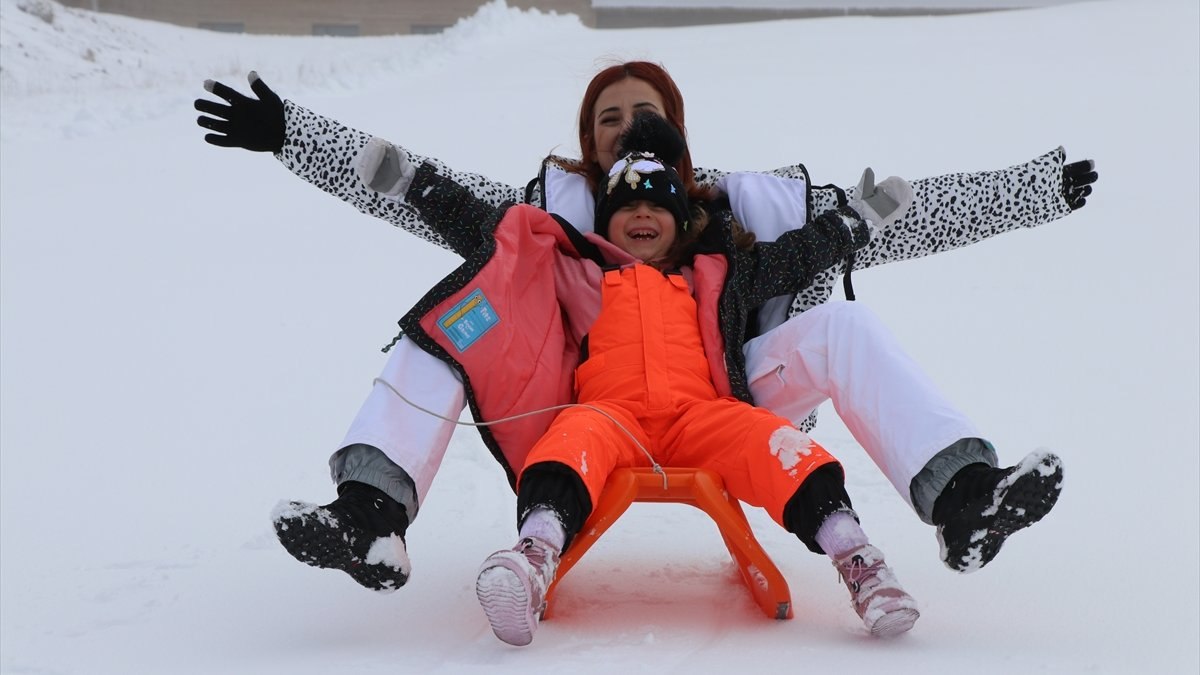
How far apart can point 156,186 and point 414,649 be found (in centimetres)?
461

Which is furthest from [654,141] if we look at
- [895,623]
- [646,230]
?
[895,623]

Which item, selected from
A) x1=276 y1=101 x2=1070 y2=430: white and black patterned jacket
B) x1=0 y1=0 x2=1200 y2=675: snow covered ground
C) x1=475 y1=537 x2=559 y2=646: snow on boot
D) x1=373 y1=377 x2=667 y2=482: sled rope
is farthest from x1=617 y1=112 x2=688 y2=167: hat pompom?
x1=475 y1=537 x2=559 y2=646: snow on boot

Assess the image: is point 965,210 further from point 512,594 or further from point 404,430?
point 512,594

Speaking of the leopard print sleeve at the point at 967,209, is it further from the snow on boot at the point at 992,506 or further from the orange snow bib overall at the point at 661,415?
the snow on boot at the point at 992,506

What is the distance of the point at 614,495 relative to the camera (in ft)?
5.92

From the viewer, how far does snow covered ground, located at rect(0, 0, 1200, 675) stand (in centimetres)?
185

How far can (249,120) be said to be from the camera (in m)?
2.28

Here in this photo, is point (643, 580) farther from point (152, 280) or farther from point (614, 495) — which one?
point (152, 280)

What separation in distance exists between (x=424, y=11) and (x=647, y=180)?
601 inches

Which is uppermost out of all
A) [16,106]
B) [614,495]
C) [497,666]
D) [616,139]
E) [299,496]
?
[616,139]

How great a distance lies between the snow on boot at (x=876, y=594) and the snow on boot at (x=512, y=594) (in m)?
0.42

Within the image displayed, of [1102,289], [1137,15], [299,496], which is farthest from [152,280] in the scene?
[1137,15]

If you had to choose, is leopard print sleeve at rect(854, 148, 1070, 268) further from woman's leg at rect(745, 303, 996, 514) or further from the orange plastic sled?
the orange plastic sled

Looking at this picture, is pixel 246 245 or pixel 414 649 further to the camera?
pixel 246 245
